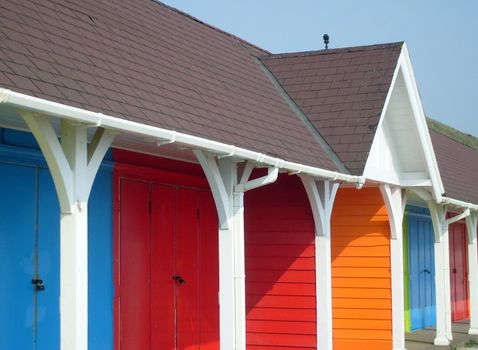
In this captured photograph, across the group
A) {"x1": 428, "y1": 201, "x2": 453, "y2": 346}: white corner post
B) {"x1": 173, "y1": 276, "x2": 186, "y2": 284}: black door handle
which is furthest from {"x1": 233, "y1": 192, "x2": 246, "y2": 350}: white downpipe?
{"x1": 428, "y1": 201, "x2": 453, "y2": 346}: white corner post

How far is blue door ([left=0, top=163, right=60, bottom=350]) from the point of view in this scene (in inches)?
313

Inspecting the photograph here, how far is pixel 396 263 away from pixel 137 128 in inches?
298

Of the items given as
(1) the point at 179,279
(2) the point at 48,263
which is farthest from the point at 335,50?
(2) the point at 48,263

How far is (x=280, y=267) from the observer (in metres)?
12.0

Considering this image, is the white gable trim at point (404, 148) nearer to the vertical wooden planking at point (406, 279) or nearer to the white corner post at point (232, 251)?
the white corner post at point (232, 251)

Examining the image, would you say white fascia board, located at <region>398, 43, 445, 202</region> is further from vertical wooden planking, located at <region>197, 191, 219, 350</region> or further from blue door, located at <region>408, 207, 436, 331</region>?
blue door, located at <region>408, 207, 436, 331</region>

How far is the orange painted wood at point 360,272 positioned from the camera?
13.5 m

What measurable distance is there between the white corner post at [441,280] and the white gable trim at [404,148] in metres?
1.57

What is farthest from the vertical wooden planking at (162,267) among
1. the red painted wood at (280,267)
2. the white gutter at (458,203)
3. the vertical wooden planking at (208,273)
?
the white gutter at (458,203)

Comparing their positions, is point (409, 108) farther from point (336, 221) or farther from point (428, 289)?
point (428, 289)

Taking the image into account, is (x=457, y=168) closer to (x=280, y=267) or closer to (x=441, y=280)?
(x=441, y=280)

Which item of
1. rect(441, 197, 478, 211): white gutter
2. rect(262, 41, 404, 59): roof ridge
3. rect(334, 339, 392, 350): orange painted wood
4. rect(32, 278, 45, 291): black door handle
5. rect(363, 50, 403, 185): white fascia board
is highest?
rect(262, 41, 404, 59): roof ridge

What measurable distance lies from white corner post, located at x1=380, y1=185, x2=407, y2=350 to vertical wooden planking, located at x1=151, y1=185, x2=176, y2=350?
357 centimetres

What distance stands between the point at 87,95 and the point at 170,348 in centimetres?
466
